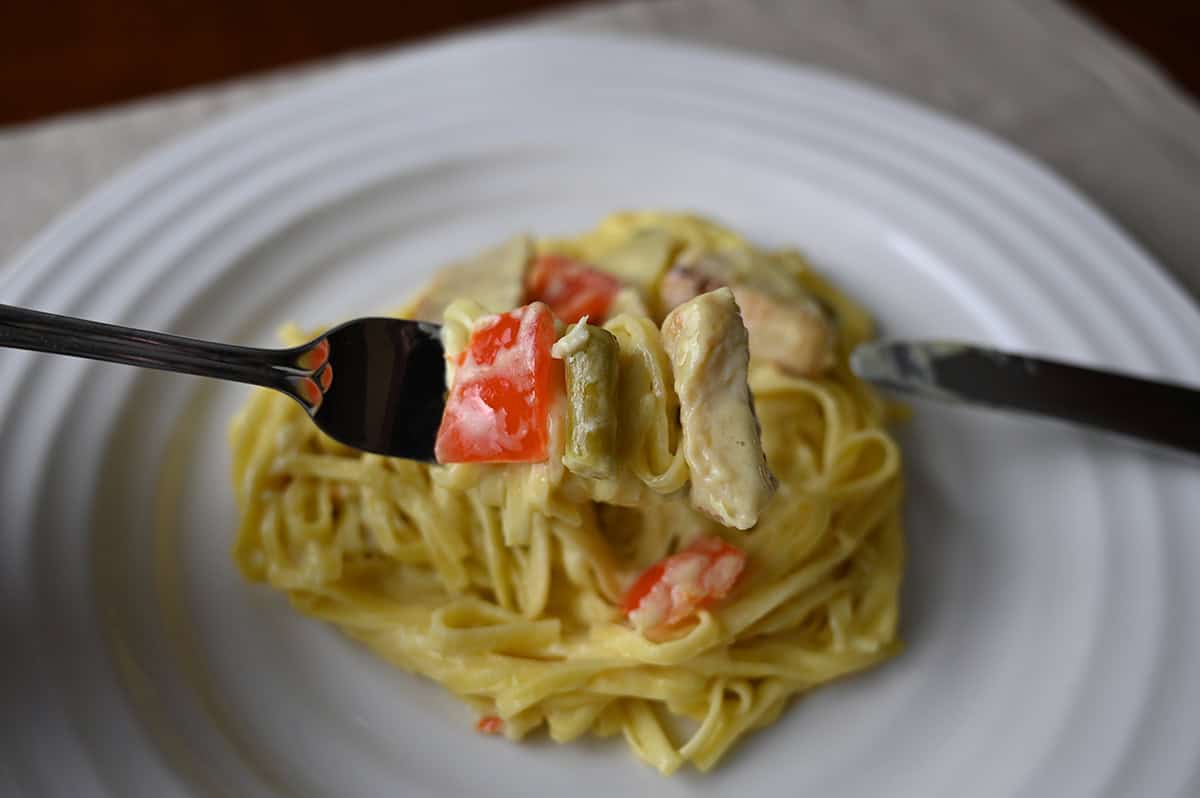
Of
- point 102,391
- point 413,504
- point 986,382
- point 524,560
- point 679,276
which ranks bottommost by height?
point 986,382

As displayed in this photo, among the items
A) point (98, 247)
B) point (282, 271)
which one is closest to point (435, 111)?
point (282, 271)

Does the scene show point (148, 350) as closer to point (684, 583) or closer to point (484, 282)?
point (484, 282)

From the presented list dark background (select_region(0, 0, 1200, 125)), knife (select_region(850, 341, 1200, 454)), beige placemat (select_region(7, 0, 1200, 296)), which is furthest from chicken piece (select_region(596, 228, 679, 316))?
dark background (select_region(0, 0, 1200, 125))

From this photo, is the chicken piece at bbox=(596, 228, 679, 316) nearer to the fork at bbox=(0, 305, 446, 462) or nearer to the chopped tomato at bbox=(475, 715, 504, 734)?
the fork at bbox=(0, 305, 446, 462)

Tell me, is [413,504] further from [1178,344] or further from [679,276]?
[1178,344]

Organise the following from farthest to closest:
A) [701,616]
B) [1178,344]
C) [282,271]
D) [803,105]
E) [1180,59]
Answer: [1180,59], [803,105], [282,271], [1178,344], [701,616]

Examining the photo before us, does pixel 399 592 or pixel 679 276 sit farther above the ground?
pixel 679 276

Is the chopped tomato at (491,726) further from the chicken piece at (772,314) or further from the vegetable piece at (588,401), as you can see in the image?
the chicken piece at (772,314)

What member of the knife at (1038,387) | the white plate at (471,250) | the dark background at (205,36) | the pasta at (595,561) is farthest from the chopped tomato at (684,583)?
the dark background at (205,36)
